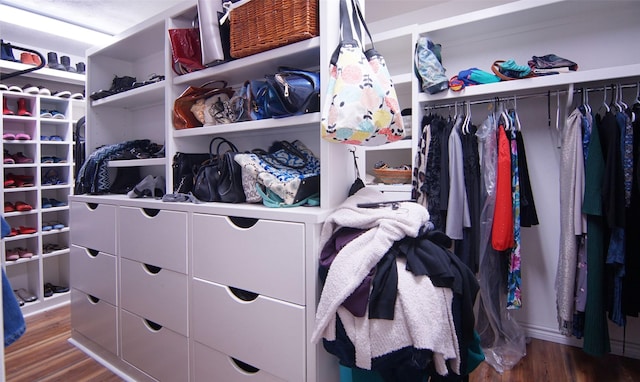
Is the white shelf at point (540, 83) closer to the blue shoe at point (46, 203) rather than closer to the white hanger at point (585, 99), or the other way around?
the white hanger at point (585, 99)

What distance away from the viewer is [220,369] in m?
1.39

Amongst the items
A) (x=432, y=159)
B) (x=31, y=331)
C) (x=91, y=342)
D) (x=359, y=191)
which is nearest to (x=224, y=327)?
(x=359, y=191)

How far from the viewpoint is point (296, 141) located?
159 cm

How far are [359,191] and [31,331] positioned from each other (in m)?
2.66

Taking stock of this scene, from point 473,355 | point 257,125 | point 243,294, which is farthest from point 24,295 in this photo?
point 473,355

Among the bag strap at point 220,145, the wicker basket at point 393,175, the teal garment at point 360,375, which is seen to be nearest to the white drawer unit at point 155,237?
the bag strap at point 220,145

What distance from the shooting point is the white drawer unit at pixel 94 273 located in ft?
6.27

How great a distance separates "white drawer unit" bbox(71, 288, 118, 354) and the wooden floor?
0.13 m

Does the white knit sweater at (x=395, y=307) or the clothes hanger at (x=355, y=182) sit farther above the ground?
the clothes hanger at (x=355, y=182)

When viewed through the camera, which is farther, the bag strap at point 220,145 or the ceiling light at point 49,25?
the ceiling light at point 49,25

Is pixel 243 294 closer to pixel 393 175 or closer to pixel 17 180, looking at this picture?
pixel 393 175

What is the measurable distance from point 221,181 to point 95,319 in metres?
1.27

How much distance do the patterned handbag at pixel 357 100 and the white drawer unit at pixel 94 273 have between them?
1.56 metres

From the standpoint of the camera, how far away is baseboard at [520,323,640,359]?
6.46 feet
